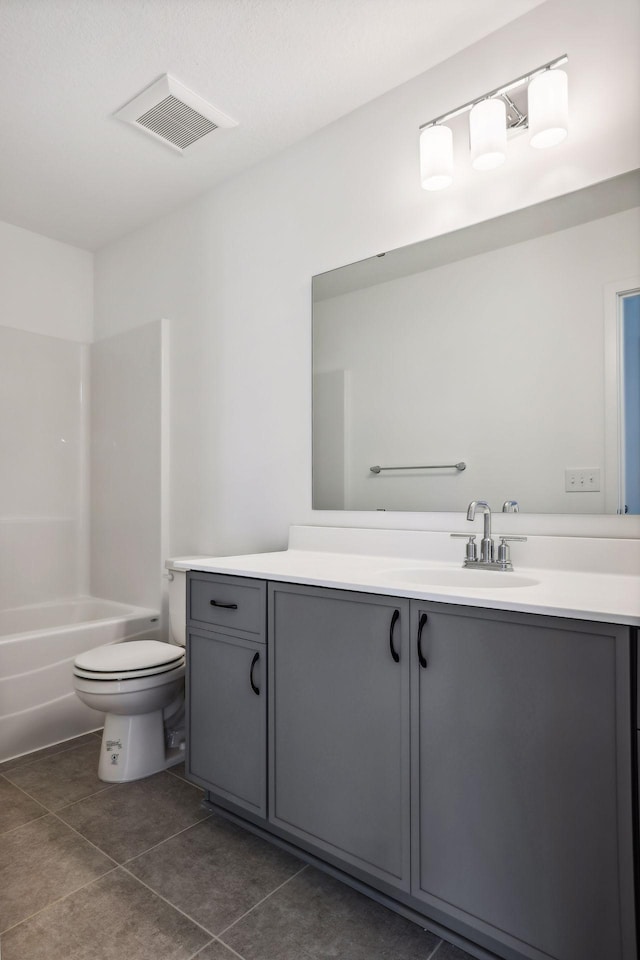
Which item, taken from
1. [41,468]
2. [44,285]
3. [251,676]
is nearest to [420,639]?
[251,676]

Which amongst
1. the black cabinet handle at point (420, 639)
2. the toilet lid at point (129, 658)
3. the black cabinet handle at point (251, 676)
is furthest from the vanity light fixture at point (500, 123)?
the toilet lid at point (129, 658)

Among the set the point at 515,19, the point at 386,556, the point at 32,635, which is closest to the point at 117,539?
the point at 32,635

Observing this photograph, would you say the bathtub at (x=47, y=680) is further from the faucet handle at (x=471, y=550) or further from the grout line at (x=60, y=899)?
the faucet handle at (x=471, y=550)

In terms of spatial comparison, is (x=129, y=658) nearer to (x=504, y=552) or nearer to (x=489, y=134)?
(x=504, y=552)

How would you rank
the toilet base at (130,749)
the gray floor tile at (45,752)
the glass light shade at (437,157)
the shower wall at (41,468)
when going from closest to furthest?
1. the glass light shade at (437,157)
2. the toilet base at (130,749)
3. the gray floor tile at (45,752)
4. the shower wall at (41,468)

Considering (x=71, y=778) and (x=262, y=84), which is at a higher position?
(x=262, y=84)

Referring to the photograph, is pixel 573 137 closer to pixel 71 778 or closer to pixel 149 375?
pixel 149 375

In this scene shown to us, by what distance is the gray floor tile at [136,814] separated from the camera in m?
1.71

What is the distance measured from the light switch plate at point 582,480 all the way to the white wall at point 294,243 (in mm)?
91

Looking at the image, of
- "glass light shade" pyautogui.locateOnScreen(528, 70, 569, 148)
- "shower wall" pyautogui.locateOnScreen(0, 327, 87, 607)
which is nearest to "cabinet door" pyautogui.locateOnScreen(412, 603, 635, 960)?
"glass light shade" pyautogui.locateOnScreen(528, 70, 569, 148)

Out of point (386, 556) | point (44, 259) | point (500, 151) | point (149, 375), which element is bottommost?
point (386, 556)

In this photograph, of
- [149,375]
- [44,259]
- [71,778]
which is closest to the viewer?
[71,778]

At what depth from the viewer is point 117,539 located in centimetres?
311

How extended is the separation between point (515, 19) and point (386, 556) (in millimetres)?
1684
